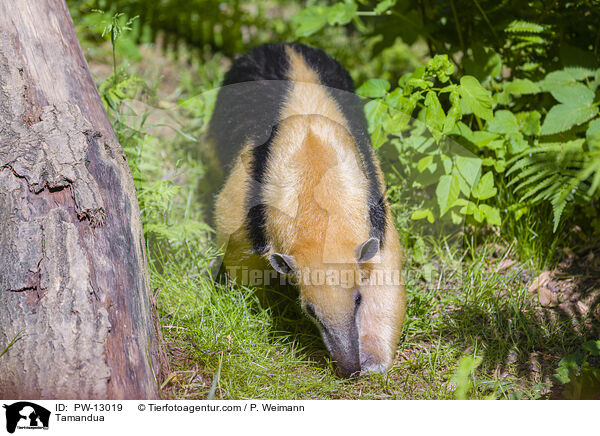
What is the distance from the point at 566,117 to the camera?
17.7 ft

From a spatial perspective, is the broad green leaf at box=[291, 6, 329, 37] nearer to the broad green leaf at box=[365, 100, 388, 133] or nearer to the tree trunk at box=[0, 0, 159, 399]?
the broad green leaf at box=[365, 100, 388, 133]

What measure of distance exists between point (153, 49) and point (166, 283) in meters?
6.18

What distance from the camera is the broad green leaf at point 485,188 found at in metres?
5.79

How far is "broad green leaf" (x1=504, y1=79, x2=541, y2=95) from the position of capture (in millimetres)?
5789

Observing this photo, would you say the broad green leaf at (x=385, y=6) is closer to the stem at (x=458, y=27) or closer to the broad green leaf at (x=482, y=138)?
the stem at (x=458, y=27)

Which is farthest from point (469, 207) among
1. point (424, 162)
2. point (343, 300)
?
point (343, 300)

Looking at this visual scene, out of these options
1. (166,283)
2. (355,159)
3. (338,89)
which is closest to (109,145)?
(166,283)

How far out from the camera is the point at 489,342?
16.8 feet

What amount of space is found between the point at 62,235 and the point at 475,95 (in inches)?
152

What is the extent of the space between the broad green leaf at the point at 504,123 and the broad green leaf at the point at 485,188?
0.46 m

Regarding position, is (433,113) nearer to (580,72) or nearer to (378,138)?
(378,138)

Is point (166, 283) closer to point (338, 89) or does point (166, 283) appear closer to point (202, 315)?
point (202, 315)
